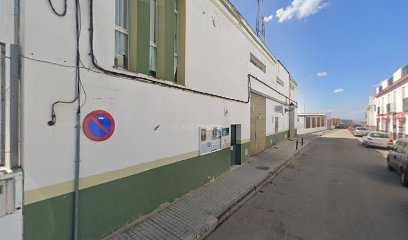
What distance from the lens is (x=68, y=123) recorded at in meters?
3.30

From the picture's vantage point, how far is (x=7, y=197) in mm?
2705

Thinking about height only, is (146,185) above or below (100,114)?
below

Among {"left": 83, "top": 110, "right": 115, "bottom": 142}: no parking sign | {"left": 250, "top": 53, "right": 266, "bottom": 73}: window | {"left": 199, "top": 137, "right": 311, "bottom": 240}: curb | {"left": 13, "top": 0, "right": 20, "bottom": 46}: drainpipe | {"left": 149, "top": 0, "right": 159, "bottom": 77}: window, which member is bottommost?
{"left": 199, "top": 137, "right": 311, "bottom": 240}: curb

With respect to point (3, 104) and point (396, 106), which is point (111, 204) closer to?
point (3, 104)

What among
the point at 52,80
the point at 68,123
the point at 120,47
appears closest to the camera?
the point at 52,80

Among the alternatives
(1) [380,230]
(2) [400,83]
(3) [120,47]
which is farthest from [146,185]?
(2) [400,83]

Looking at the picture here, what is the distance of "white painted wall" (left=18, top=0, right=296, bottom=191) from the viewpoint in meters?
2.92

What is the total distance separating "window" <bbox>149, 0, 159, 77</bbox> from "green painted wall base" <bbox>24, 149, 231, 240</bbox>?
2.56 metres

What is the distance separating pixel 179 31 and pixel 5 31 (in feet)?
13.5

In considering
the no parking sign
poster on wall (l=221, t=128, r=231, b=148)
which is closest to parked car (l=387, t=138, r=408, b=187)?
poster on wall (l=221, t=128, r=231, b=148)

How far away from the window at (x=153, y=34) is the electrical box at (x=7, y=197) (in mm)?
3437

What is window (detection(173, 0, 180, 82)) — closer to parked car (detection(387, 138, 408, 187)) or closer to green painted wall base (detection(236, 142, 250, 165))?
green painted wall base (detection(236, 142, 250, 165))

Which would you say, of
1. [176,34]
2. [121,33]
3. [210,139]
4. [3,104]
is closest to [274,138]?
[210,139]

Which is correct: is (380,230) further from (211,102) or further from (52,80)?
(52,80)
